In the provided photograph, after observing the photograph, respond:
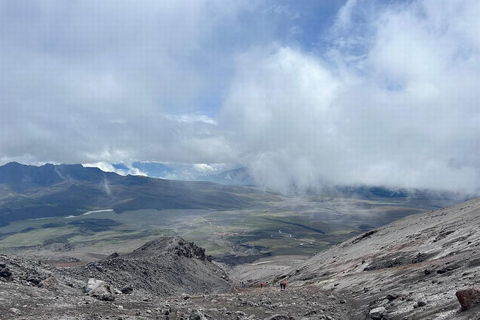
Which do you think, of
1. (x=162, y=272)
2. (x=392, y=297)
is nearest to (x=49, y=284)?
(x=392, y=297)

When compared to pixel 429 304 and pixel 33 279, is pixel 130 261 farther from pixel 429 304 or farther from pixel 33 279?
pixel 429 304

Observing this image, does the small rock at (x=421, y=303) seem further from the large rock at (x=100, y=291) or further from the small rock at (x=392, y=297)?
the large rock at (x=100, y=291)

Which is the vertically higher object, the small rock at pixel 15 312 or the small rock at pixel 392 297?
the small rock at pixel 15 312

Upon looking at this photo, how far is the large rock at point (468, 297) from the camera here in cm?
1758

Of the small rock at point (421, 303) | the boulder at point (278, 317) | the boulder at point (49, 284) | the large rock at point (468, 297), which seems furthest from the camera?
Result: the boulder at point (49, 284)

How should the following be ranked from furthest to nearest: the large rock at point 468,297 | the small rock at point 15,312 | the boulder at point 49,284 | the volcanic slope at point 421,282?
1. the boulder at point 49,284
2. the volcanic slope at point 421,282
3. the small rock at point 15,312
4. the large rock at point 468,297

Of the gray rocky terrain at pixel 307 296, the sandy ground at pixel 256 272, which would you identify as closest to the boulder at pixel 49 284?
the gray rocky terrain at pixel 307 296

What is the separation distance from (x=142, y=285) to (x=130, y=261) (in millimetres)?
7643

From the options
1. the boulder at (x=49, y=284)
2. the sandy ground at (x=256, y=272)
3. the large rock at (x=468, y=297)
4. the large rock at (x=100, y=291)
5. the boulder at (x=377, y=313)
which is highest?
the large rock at (x=468, y=297)

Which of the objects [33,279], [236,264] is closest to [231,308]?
[33,279]

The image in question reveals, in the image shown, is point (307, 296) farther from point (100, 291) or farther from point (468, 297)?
point (468, 297)

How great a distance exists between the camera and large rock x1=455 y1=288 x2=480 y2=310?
57.7 ft

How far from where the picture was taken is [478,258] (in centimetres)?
2795

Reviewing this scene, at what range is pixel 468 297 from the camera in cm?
1780
